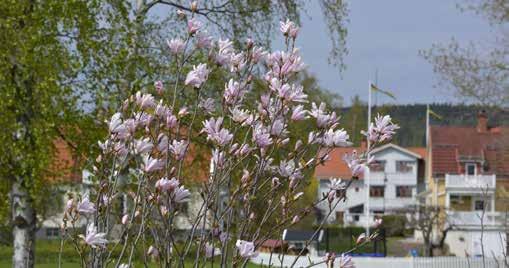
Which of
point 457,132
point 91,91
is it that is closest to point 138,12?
point 91,91

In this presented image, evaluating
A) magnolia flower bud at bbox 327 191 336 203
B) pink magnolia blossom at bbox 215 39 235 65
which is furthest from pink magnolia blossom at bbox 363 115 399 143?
pink magnolia blossom at bbox 215 39 235 65

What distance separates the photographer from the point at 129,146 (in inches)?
161

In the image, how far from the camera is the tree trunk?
13461 millimetres

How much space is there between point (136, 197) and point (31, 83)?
8938 millimetres

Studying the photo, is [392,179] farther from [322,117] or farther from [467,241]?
[322,117]

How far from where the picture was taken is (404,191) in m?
77.1

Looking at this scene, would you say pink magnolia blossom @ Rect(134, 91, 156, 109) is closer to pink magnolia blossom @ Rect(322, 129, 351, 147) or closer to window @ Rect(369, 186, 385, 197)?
pink magnolia blossom @ Rect(322, 129, 351, 147)

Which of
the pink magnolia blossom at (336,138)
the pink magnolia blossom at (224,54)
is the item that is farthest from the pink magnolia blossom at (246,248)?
the pink magnolia blossom at (224,54)

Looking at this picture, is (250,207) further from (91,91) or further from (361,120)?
(361,120)

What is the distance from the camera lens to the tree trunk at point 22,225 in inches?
530

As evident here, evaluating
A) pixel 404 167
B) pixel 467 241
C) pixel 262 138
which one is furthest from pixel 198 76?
pixel 404 167

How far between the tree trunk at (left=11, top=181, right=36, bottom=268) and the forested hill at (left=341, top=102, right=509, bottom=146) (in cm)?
474

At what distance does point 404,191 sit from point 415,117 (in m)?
18.6

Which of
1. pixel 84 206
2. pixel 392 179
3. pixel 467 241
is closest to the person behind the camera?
pixel 84 206
